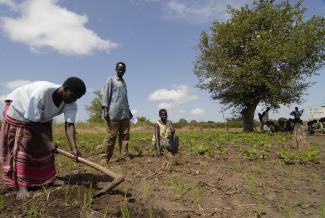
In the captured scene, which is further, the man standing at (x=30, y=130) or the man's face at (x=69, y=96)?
the man standing at (x=30, y=130)

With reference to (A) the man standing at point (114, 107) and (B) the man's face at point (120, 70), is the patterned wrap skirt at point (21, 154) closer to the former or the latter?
(A) the man standing at point (114, 107)

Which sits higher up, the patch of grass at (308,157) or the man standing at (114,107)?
the man standing at (114,107)

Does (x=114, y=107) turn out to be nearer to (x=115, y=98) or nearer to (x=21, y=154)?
(x=115, y=98)

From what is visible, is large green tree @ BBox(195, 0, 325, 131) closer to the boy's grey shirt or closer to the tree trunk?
the tree trunk

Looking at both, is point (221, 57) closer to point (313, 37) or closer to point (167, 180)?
point (313, 37)

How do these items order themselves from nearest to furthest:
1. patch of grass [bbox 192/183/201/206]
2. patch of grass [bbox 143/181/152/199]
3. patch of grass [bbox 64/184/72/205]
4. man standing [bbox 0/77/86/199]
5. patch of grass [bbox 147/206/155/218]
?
patch of grass [bbox 147/206/155/218]
patch of grass [bbox 64/184/72/205]
man standing [bbox 0/77/86/199]
patch of grass [bbox 192/183/201/206]
patch of grass [bbox 143/181/152/199]

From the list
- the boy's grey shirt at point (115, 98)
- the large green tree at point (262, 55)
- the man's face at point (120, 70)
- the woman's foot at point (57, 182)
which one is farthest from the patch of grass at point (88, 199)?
the large green tree at point (262, 55)

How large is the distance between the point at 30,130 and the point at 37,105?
0.42 metres

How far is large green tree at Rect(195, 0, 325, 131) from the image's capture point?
20734mm

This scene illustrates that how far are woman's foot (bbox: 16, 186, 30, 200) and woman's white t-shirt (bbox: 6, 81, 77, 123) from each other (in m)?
0.84

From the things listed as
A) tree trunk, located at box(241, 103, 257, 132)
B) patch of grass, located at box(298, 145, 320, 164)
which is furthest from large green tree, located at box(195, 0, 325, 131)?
patch of grass, located at box(298, 145, 320, 164)

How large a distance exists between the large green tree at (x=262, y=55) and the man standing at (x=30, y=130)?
17.3m

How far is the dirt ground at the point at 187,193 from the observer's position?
4.14 metres

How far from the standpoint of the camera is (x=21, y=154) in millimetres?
4535
